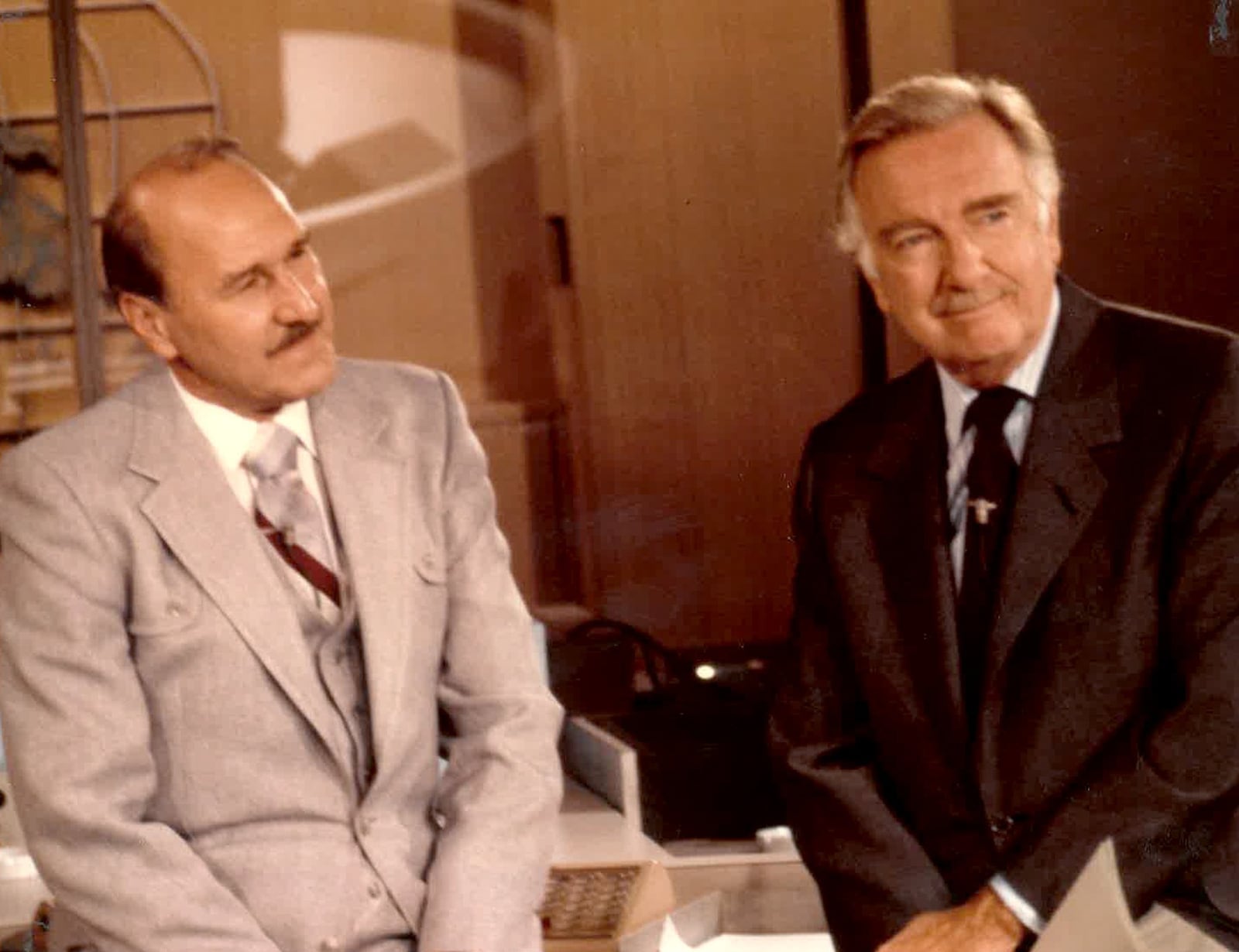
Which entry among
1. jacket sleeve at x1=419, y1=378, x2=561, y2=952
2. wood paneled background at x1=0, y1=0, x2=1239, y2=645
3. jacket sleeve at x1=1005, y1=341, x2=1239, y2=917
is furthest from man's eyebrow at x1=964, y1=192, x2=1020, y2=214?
wood paneled background at x1=0, y1=0, x2=1239, y2=645

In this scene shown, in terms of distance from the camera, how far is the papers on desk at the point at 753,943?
1.92 m

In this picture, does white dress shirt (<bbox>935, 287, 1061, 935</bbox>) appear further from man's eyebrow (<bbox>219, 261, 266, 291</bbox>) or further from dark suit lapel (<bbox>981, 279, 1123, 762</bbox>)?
man's eyebrow (<bbox>219, 261, 266, 291</bbox>)

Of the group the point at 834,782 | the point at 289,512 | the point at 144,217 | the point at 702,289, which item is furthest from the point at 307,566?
the point at 702,289

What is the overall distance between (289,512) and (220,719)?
0.22 meters

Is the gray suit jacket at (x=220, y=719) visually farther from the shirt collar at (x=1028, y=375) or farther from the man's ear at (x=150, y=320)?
the shirt collar at (x=1028, y=375)

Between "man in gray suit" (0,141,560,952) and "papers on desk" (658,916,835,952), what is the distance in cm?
24

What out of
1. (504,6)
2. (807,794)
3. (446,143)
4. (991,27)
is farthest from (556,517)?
(807,794)

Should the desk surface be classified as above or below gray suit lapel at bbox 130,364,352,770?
below

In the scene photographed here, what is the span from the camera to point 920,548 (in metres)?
1.78

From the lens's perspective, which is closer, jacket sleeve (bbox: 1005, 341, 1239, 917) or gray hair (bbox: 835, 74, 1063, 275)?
jacket sleeve (bbox: 1005, 341, 1239, 917)

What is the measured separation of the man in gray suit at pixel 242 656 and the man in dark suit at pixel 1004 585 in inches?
13.7

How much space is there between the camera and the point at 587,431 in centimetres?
545

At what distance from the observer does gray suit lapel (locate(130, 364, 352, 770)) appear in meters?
1.68

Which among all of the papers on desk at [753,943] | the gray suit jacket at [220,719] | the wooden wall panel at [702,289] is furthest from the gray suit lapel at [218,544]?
the wooden wall panel at [702,289]
